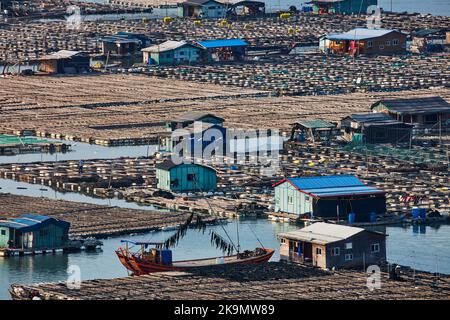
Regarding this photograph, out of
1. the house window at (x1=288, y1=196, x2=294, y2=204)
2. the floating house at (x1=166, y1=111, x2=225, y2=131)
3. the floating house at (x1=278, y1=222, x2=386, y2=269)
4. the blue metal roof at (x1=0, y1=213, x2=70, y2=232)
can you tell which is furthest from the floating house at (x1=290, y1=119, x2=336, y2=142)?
the floating house at (x1=278, y1=222, x2=386, y2=269)

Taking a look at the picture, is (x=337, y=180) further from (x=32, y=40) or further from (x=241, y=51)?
(x=32, y=40)

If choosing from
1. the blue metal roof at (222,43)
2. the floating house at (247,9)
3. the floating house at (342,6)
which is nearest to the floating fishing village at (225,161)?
the blue metal roof at (222,43)

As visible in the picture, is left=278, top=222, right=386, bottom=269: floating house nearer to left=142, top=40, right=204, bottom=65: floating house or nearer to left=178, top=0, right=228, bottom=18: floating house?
left=142, top=40, right=204, bottom=65: floating house

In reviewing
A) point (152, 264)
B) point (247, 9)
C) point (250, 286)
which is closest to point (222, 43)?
point (247, 9)
